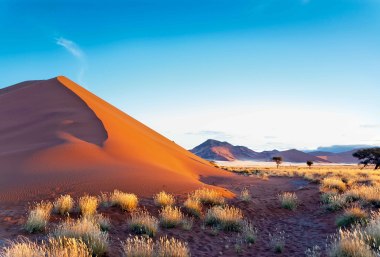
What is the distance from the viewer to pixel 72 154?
2152 cm

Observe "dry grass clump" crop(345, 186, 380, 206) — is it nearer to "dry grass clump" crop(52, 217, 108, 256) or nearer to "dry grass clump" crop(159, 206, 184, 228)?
"dry grass clump" crop(159, 206, 184, 228)

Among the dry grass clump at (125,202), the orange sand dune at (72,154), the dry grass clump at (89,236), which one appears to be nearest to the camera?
the dry grass clump at (89,236)

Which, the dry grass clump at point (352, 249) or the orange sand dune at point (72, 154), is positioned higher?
the orange sand dune at point (72, 154)

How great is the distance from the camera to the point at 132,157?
23.5 metres

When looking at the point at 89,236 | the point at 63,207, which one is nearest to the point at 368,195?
the point at 89,236

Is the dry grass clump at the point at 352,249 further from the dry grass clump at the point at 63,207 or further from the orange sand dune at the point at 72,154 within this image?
the orange sand dune at the point at 72,154

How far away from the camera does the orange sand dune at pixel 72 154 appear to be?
1706cm

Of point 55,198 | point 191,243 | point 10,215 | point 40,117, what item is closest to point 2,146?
point 40,117

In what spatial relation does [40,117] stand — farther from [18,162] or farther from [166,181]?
[166,181]

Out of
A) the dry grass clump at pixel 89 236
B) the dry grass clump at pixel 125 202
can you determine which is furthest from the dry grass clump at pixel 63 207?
the dry grass clump at pixel 89 236

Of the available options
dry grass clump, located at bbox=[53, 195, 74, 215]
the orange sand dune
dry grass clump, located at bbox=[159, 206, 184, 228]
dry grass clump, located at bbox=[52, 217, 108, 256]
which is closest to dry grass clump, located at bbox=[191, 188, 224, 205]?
the orange sand dune

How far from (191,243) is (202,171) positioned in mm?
19695

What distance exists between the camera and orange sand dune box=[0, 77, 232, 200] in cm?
1706

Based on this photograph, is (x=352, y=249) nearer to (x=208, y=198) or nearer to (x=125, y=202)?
(x=125, y=202)
